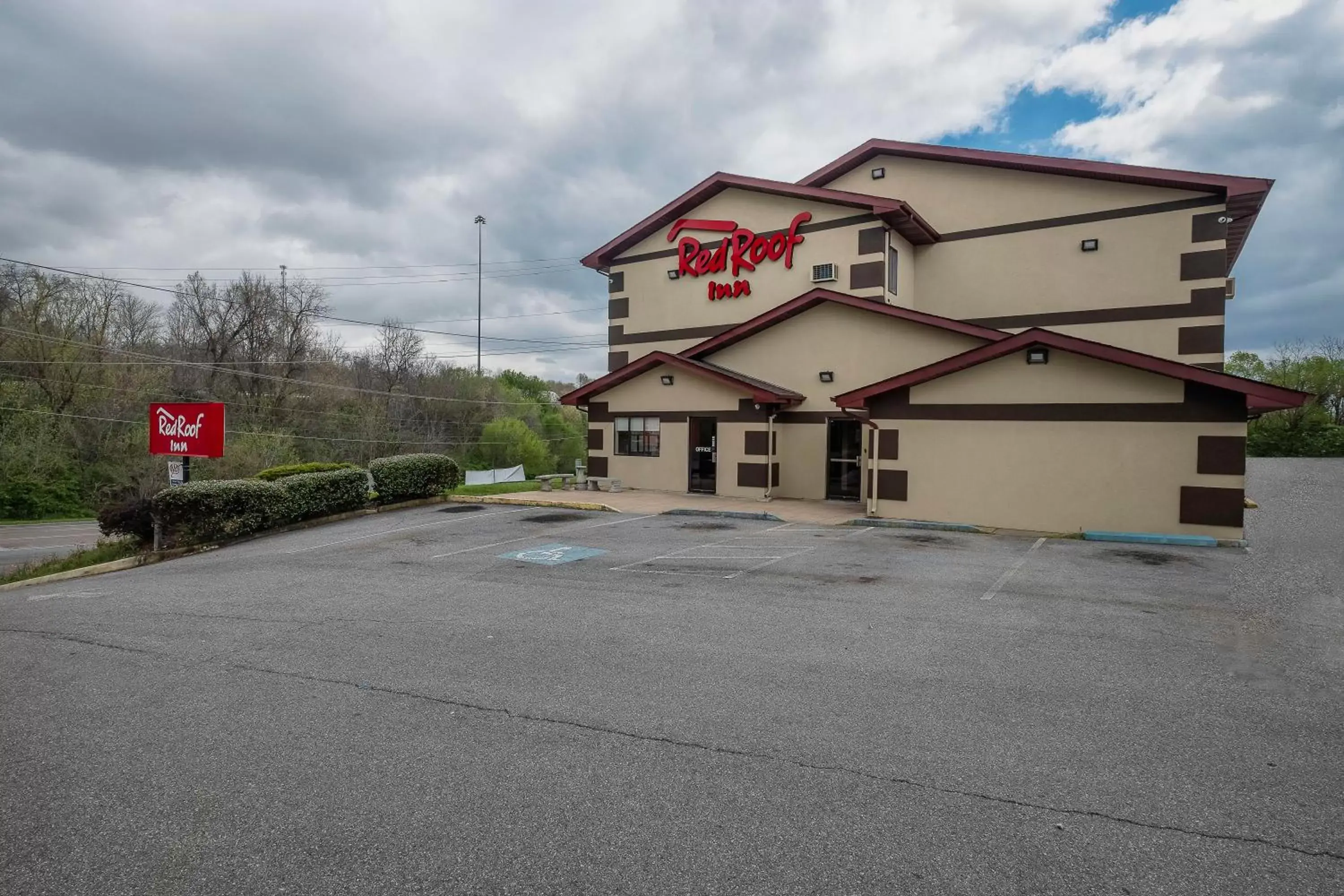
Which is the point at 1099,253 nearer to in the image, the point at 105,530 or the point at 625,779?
the point at 625,779

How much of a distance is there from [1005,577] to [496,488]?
17543 mm

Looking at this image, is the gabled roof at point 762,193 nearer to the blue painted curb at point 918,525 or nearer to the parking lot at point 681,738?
the blue painted curb at point 918,525

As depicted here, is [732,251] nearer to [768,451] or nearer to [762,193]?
[762,193]

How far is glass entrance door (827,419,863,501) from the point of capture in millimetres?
19406

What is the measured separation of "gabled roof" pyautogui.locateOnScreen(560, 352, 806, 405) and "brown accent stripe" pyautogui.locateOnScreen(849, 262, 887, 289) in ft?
11.9

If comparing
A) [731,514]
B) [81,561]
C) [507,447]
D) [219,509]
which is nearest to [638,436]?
[731,514]

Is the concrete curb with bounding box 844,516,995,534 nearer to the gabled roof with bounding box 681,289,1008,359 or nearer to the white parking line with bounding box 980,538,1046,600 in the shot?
the white parking line with bounding box 980,538,1046,600

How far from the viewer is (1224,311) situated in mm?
18094

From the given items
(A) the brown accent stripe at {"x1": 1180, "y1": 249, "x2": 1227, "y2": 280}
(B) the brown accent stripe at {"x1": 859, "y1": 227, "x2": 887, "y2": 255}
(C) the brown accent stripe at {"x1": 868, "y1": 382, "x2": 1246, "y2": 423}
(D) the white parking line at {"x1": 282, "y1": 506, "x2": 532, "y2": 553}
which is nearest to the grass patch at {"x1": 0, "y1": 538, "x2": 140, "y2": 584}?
(D) the white parking line at {"x1": 282, "y1": 506, "x2": 532, "y2": 553}

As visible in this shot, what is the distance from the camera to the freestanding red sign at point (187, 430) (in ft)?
44.9

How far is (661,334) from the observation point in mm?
24328

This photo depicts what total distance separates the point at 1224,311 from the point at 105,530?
86.7 feet

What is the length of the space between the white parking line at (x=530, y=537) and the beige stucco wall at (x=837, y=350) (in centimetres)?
607

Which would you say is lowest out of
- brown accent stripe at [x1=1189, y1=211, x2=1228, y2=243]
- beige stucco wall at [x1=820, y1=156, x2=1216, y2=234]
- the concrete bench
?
the concrete bench
